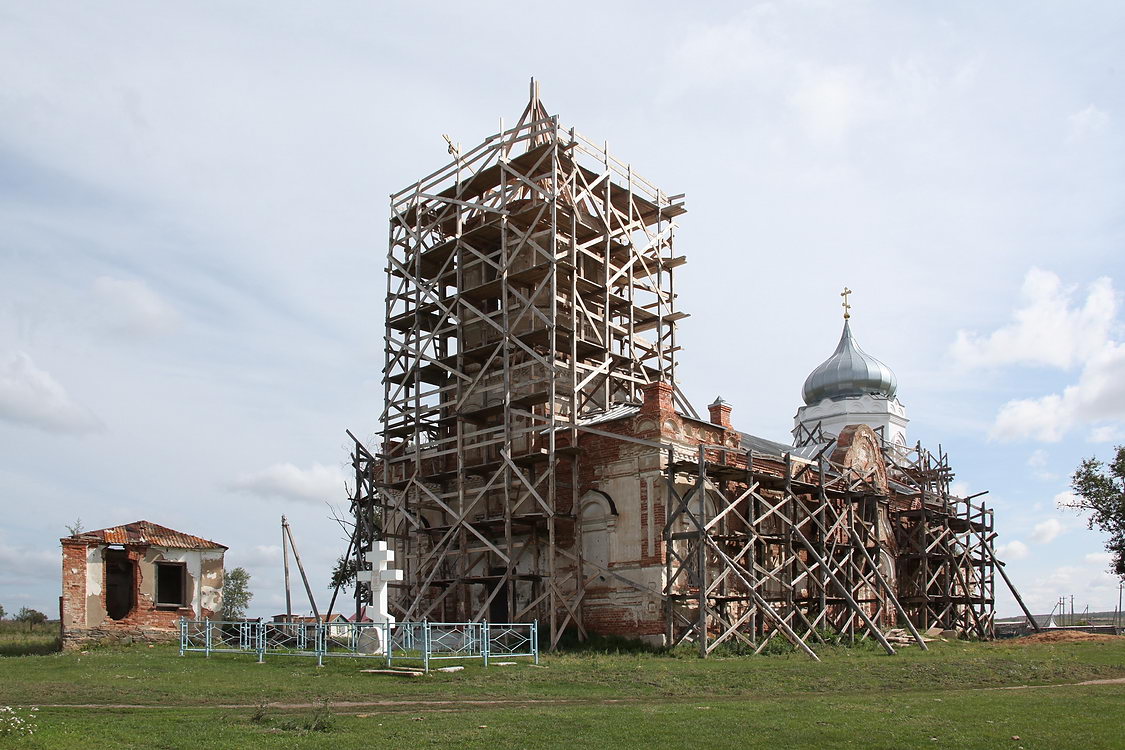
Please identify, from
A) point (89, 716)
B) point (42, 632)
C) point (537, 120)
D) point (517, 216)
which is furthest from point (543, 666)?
point (42, 632)

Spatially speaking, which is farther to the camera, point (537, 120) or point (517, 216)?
point (537, 120)

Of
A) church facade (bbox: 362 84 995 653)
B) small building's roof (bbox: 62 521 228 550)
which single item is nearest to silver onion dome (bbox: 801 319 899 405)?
church facade (bbox: 362 84 995 653)

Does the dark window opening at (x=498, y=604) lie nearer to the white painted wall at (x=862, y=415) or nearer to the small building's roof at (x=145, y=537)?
the small building's roof at (x=145, y=537)

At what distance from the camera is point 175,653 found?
967 inches

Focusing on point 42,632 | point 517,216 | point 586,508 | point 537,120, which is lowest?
point 42,632

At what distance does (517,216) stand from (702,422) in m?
8.45

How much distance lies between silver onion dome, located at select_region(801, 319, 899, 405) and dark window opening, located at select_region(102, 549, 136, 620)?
30.8m

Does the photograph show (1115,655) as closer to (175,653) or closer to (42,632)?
(175,653)

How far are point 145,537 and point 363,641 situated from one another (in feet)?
36.9

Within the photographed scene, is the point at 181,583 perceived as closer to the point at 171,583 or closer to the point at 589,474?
the point at 171,583

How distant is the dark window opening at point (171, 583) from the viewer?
31141 millimetres

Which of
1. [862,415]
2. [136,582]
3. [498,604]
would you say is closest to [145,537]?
[136,582]

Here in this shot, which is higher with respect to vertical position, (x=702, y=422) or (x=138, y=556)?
(x=702, y=422)

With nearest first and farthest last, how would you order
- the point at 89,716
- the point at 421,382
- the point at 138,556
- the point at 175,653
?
the point at 89,716 < the point at 175,653 < the point at 138,556 < the point at 421,382
